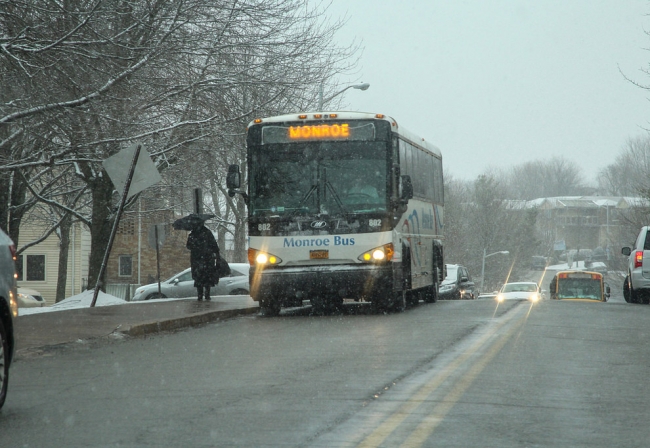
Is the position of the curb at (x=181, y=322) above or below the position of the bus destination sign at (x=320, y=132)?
below

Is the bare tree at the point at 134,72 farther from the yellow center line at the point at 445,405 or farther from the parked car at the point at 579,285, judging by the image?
the parked car at the point at 579,285

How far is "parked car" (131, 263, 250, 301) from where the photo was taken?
30.9m

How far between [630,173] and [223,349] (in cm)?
9409

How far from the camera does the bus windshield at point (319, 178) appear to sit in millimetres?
16750

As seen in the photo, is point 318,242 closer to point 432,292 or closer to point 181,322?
point 181,322

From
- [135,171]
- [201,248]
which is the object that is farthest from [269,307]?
[135,171]

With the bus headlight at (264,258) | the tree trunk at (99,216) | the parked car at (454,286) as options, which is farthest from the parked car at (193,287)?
the bus headlight at (264,258)

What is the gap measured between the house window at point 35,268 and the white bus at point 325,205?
40603mm

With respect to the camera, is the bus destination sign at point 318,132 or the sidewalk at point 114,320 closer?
the sidewalk at point 114,320

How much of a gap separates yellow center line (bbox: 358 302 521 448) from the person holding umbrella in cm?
979

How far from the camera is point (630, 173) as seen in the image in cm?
9969

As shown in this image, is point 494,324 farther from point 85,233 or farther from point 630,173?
point 630,173

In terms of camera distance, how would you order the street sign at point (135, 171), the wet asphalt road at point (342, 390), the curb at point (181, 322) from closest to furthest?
1. the wet asphalt road at point (342, 390)
2. the curb at point (181, 322)
3. the street sign at point (135, 171)

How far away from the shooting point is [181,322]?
15094 millimetres
